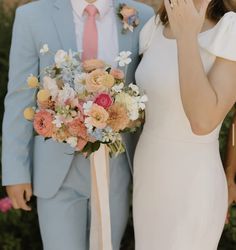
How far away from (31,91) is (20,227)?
1.61 m

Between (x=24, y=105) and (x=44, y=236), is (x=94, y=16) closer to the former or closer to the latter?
(x=24, y=105)

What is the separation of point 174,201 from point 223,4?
0.92 meters

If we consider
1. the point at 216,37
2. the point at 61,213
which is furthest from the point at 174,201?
the point at 216,37

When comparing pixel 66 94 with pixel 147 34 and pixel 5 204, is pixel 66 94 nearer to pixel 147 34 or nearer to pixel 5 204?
pixel 147 34

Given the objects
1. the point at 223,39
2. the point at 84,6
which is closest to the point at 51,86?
the point at 84,6

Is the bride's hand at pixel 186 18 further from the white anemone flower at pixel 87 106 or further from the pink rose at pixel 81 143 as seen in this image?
the pink rose at pixel 81 143

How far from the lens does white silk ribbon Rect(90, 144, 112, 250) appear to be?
3090 millimetres

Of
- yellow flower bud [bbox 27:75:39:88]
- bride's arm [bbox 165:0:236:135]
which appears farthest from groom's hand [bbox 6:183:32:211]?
bride's arm [bbox 165:0:236:135]

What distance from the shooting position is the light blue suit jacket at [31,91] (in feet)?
10.4

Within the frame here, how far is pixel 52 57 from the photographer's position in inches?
125

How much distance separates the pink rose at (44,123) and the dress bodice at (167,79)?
20.6 inches

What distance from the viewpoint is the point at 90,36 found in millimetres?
3201

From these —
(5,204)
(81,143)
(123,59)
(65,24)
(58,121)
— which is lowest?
(5,204)

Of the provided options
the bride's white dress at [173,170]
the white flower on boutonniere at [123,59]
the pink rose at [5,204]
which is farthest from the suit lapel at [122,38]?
the pink rose at [5,204]
